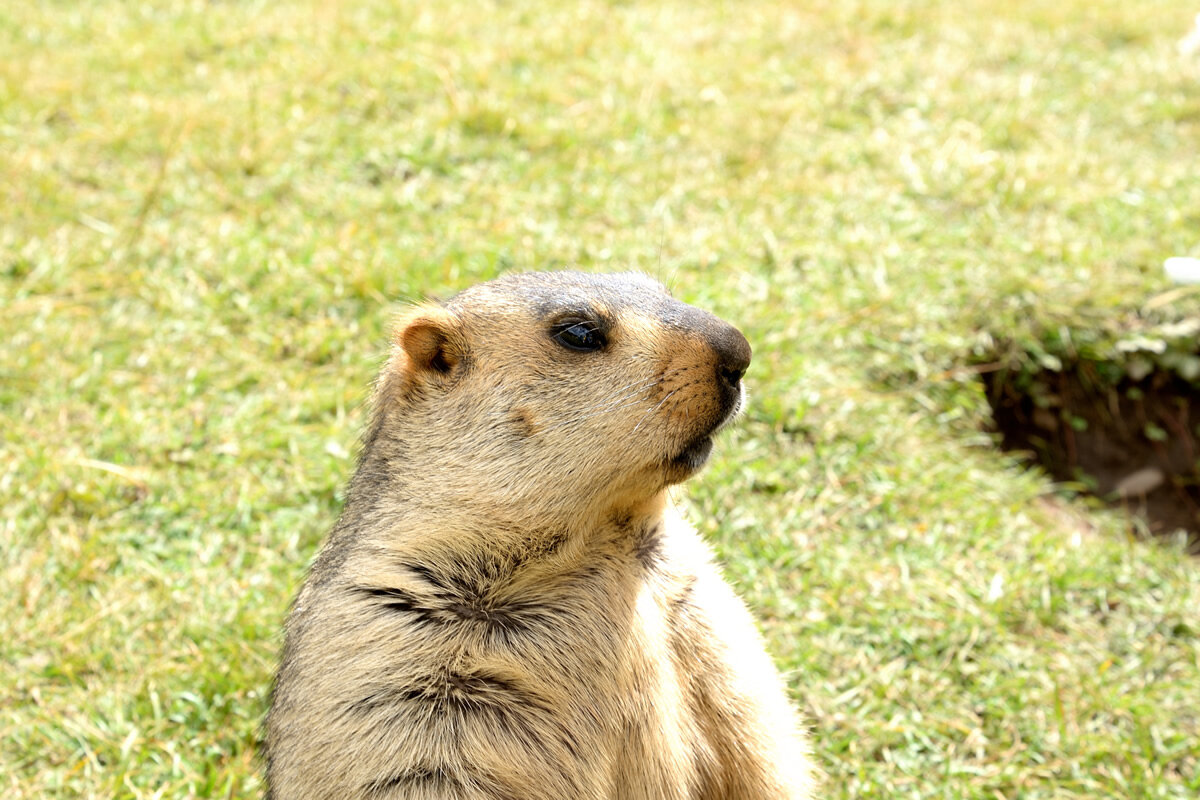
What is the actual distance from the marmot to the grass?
94cm

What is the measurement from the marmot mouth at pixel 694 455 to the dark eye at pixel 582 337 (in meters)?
0.36

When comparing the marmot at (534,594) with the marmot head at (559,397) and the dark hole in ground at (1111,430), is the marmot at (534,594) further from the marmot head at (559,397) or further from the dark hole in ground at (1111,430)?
the dark hole in ground at (1111,430)

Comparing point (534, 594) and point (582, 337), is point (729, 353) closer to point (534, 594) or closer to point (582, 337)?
point (582, 337)

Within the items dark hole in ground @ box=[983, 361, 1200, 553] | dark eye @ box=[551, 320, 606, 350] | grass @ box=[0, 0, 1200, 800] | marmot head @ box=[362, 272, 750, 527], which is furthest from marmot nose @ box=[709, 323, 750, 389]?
dark hole in ground @ box=[983, 361, 1200, 553]

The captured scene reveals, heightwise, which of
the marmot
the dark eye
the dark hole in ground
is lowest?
the dark hole in ground

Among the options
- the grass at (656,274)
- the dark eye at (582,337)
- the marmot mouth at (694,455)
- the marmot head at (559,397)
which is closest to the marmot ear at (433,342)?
the marmot head at (559,397)

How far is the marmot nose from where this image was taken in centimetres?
272

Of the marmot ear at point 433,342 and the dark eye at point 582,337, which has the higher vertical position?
the dark eye at point 582,337

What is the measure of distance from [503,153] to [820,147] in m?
1.83

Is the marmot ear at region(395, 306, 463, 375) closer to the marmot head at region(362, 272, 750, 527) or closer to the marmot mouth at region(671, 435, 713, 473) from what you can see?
the marmot head at region(362, 272, 750, 527)

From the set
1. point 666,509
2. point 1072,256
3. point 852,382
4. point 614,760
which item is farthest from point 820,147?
point 614,760

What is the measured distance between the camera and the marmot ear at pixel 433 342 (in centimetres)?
295

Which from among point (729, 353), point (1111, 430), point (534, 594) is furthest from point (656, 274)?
point (534, 594)

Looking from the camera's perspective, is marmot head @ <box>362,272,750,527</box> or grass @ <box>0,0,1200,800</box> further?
grass @ <box>0,0,1200,800</box>
